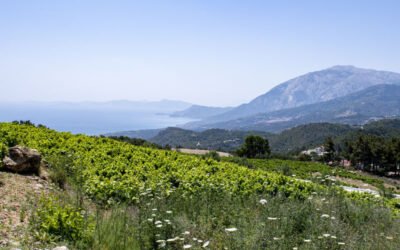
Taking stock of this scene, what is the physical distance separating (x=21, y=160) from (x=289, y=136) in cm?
15132

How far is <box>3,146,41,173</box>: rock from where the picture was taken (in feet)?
17.2

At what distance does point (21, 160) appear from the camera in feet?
17.5

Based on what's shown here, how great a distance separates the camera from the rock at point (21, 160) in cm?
524

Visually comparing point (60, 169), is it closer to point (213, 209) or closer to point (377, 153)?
point (213, 209)

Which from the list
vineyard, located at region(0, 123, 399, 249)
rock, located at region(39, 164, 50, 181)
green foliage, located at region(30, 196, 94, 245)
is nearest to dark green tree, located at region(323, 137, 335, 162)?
vineyard, located at region(0, 123, 399, 249)

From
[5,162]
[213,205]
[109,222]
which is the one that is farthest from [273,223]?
[5,162]

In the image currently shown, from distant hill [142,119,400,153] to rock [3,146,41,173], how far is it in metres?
109

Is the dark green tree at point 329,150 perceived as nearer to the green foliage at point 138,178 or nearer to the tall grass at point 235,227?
the green foliage at point 138,178

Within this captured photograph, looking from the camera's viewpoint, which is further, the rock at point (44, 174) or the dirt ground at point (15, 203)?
the rock at point (44, 174)

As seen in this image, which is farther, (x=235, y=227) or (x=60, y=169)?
(x=60, y=169)

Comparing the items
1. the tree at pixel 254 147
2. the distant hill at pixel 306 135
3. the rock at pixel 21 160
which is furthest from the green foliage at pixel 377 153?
the distant hill at pixel 306 135

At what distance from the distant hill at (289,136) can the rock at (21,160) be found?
358ft

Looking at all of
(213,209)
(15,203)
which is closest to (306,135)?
(213,209)

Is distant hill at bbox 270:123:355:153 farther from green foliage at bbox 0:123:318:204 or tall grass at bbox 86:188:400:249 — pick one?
tall grass at bbox 86:188:400:249
